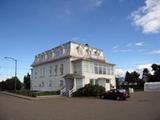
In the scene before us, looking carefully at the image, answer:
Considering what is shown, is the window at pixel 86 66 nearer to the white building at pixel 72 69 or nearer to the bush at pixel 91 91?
the white building at pixel 72 69

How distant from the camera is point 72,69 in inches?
1607

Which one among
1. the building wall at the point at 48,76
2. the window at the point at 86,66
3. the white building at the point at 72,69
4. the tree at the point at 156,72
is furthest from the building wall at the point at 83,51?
the tree at the point at 156,72

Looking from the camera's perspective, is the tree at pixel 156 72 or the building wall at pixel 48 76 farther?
the tree at pixel 156 72

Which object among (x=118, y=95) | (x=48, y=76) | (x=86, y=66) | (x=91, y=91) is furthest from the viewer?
(x=48, y=76)

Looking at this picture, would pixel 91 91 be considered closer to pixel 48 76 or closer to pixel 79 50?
pixel 79 50

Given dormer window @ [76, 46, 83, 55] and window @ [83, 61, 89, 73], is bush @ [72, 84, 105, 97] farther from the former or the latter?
dormer window @ [76, 46, 83, 55]

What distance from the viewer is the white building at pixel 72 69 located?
128ft

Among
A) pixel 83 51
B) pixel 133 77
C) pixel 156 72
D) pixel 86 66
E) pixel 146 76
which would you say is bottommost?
pixel 133 77

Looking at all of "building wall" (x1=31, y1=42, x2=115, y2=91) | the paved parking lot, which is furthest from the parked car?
"building wall" (x1=31, y1=42, x2=115, y2=91)

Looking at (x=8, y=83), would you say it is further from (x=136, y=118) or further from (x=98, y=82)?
(x=136, y=118)

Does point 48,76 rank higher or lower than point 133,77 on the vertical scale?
lower

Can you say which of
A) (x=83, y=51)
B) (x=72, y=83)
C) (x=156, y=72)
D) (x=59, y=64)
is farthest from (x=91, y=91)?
(x=156, y=72)

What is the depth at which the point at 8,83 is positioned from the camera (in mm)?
57719

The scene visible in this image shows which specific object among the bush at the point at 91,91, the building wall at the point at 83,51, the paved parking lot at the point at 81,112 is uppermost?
the building wall at the point at 83,51
